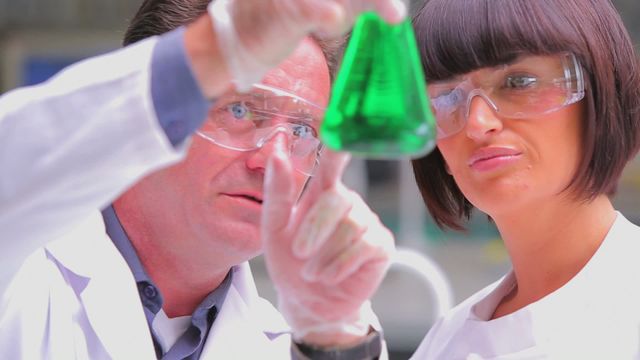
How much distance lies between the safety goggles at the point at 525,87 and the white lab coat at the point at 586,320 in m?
0.29

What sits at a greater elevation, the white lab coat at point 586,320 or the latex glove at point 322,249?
the latex glove at point 322,249

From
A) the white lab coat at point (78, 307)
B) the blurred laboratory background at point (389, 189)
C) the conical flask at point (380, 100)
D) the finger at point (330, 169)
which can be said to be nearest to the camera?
the conical flask at point (380, 100)

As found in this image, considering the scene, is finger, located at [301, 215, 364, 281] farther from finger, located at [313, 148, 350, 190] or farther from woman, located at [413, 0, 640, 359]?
woman, located at [413, 0, 640, 359]

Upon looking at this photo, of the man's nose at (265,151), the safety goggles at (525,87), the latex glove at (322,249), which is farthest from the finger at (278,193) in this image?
the safety goggles at (525,87)

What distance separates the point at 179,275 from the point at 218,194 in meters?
0.21

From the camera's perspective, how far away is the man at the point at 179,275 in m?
1.52

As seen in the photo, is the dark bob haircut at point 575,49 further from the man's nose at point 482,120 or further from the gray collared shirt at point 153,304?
the gray collared shirt at point 153,304

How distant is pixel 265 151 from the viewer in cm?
166

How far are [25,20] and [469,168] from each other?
6995mm

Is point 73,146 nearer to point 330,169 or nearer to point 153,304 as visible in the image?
point 330,169

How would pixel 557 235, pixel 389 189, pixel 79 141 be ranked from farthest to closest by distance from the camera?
pixel 389 189
pixel 557 235
pixel 79 141

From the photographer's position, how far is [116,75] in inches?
37.0

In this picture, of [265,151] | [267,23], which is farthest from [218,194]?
[267,23]

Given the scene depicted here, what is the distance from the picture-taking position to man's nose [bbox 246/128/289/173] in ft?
5.41
